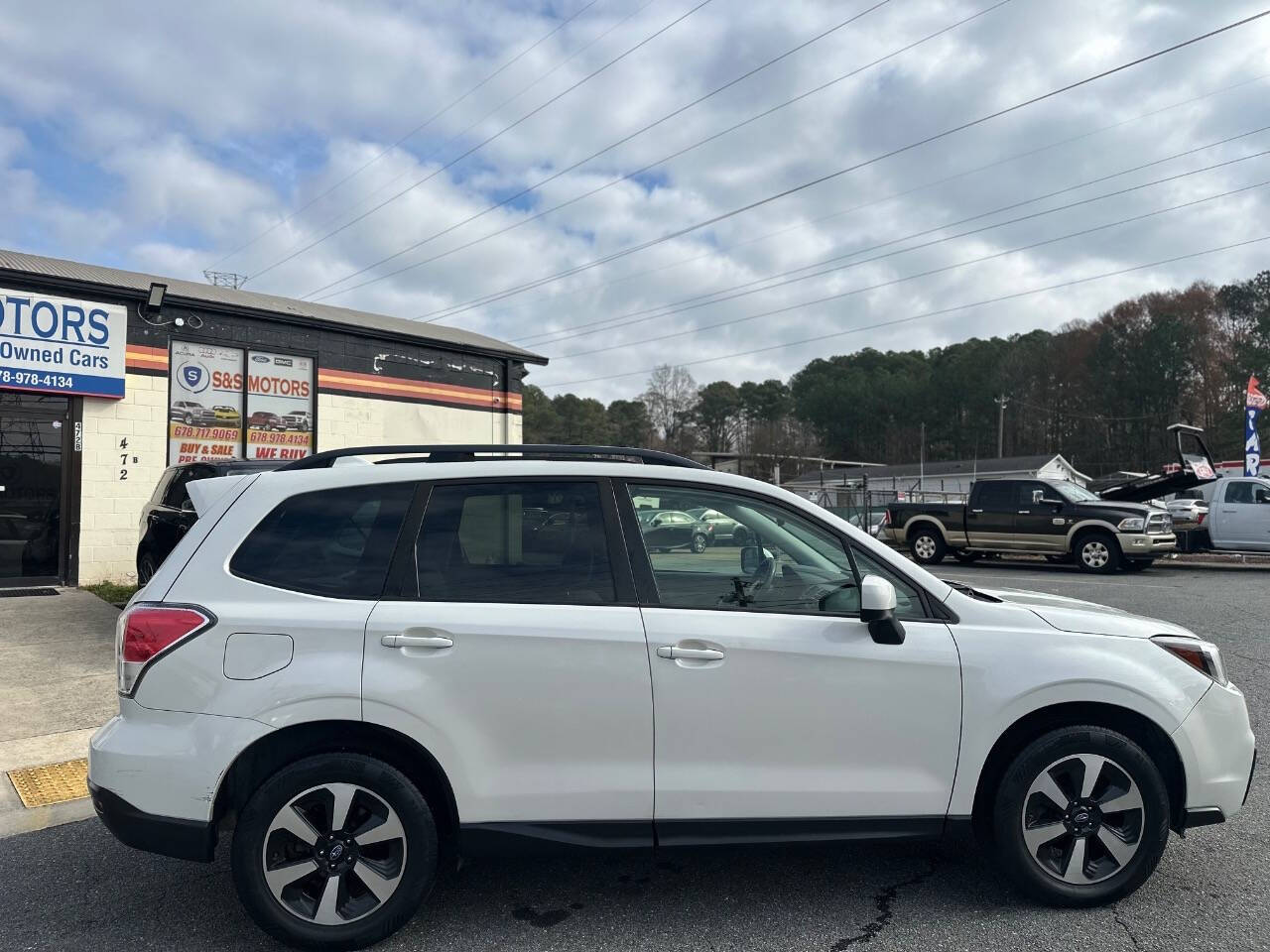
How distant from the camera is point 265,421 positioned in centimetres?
1438

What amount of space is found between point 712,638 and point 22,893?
305 cm

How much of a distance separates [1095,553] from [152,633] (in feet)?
58.9

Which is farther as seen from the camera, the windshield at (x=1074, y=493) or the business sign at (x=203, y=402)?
the windshield at (x=1074, y=493)

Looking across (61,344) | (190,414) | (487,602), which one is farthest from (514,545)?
(190,414)

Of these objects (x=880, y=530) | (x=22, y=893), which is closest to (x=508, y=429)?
(x=880, y=530)

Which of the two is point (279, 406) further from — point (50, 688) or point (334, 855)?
point (334, 855)

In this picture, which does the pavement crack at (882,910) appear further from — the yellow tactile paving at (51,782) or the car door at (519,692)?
the yellow tactile paving at (51,782)

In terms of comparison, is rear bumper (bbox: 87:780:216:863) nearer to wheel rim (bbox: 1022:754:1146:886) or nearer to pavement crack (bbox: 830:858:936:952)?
pavement crack (bbox: 830:858:936:952)

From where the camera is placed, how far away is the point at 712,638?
326cm

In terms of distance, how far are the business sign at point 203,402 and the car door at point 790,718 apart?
11702 millimetres

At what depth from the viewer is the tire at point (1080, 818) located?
335 centimetres

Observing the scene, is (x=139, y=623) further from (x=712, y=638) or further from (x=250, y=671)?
(x=712, y=638)

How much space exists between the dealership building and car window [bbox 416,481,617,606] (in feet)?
36.2

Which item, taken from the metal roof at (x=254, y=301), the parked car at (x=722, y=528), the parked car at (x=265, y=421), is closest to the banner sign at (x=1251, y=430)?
the metal roof at (x=254, y=301)
